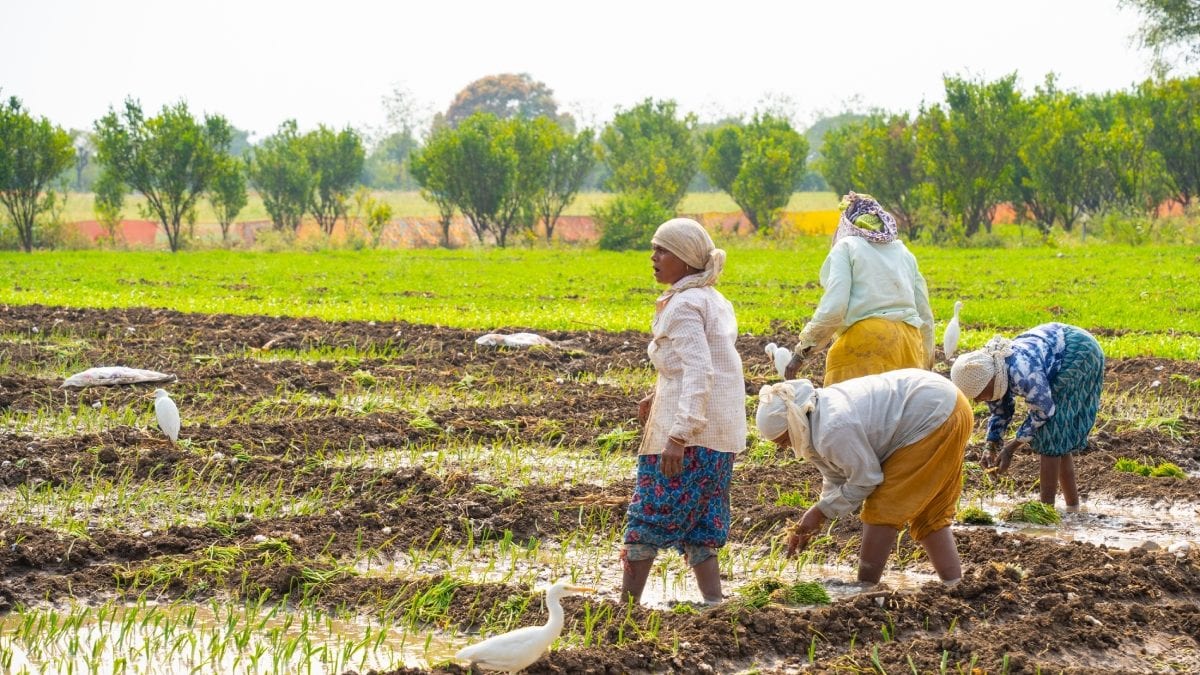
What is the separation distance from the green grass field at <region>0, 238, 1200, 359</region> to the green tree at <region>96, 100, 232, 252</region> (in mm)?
7208

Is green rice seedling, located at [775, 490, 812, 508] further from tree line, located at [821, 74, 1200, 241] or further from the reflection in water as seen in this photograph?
tree line, located at [821, 74, 1200, 241]

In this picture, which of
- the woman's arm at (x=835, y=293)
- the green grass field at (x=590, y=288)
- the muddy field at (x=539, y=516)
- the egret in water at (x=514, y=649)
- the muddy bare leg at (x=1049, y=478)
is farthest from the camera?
the green grass field at (x=590, y=288)

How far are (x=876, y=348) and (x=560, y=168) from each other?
42625 millimetres

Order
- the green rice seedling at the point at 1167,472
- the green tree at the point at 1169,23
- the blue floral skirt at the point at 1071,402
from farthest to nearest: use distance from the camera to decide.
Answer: the green tree at the point at 1169,23 → the green rice seedling at the point at 1167,472 → the blue floral skirt at the point at 1071,402

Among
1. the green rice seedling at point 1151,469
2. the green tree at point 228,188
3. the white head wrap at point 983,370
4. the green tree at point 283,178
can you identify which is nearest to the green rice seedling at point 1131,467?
the green rice seedling at point 1151,469

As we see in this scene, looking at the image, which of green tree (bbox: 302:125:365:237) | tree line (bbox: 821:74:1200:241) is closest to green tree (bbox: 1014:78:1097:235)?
tree line (bbox: 821:74:1200:241)

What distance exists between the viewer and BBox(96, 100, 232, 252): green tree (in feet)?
133

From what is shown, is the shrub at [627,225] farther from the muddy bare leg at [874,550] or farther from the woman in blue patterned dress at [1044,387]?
the muddy bare leg at [874,550]

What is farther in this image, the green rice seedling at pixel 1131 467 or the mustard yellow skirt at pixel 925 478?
the green rice seedling at pixel 1131 467

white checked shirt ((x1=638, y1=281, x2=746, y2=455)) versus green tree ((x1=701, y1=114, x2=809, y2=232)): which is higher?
green tree ((x1=701, y1=114, x2=809, y2=232))

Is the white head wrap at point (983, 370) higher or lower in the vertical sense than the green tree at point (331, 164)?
lower

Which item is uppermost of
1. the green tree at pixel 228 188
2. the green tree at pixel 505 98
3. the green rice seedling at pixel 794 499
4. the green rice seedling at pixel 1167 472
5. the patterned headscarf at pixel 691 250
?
the green tree at pixel 505 98

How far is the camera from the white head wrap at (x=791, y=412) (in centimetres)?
487

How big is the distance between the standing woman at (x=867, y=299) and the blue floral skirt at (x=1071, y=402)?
0.73 m
